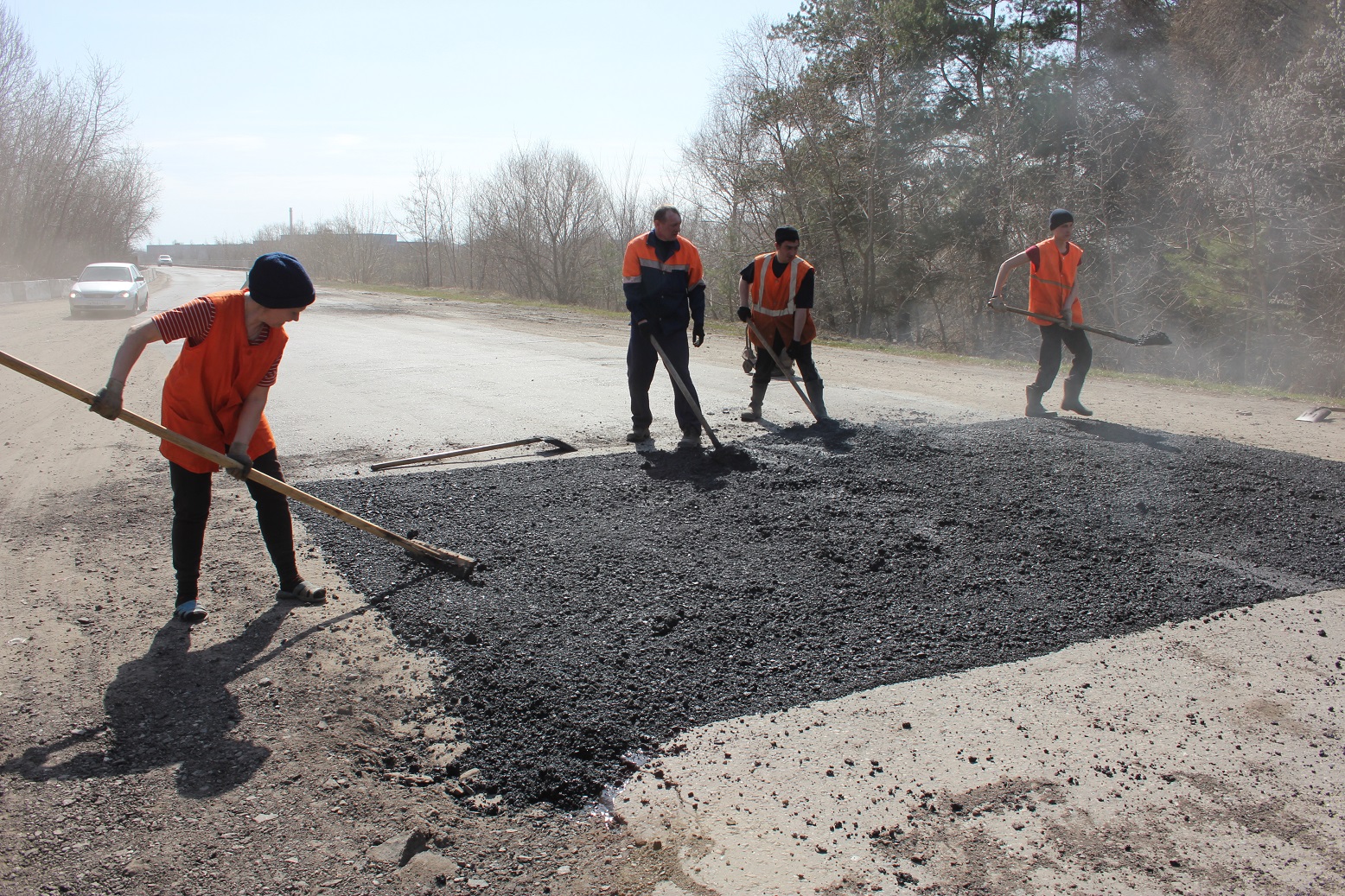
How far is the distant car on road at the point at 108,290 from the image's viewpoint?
22531 mm

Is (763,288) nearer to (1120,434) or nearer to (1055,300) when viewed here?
(1055,300)

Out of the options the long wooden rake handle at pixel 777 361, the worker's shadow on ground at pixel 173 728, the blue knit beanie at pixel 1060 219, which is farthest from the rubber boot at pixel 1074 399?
the worker's shadow on ground at pixel 173 728

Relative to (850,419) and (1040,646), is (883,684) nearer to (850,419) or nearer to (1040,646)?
(1040,646)

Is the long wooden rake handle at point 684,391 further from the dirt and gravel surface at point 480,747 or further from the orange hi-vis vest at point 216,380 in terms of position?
the orange hi-vis vest at point 216,380

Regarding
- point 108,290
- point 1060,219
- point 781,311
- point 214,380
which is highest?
point 1060,219

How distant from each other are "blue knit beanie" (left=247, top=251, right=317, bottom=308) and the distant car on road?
23345 millimetres

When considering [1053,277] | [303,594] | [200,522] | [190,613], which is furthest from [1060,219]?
[190,613]

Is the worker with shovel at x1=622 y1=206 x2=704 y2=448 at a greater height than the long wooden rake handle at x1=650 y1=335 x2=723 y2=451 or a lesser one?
greater

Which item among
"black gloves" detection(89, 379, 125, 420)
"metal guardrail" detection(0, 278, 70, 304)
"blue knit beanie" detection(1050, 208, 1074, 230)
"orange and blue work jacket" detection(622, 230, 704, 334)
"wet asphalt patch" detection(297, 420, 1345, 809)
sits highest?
"blue knit beanie" detection(1050, 208, 1074, 230)

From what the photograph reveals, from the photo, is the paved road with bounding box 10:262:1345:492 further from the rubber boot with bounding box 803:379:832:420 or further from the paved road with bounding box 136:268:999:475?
the rubber boot with bounding box 803:379:832:420

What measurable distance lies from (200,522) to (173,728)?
105 cm

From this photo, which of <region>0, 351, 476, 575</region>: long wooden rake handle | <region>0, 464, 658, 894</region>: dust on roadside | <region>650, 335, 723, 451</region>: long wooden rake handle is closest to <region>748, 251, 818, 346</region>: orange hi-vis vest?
<region>650, 335, 723, 451</region>: long wooden rake handle

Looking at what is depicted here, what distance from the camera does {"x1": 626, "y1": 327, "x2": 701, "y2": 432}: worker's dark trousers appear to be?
274 inches

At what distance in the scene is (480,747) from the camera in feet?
9.04
